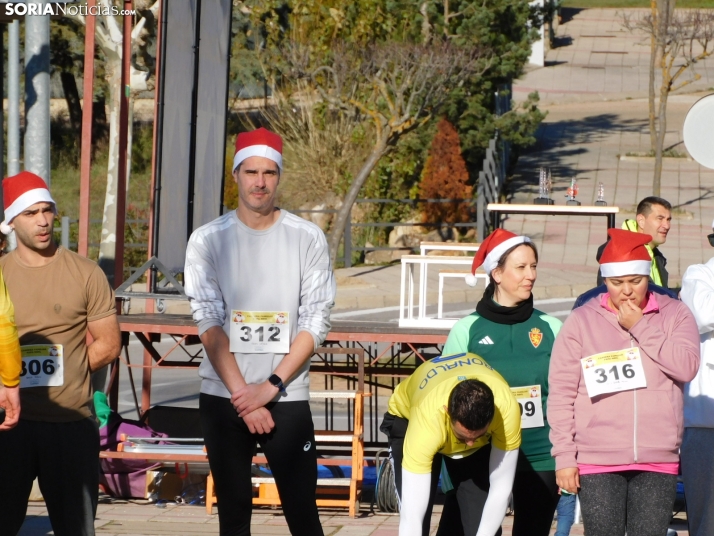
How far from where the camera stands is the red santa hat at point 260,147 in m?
4.78

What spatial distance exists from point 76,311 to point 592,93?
4235cm

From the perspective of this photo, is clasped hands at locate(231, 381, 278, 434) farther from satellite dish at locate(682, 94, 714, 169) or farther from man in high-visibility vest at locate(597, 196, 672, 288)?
satellite dish at locate(682, 94, 714, 169)

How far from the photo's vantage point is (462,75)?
960 inches

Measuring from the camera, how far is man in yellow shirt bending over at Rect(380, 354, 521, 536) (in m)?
4.43

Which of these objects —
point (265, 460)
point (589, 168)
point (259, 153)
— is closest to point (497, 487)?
point (259, 153)

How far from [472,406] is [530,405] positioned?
72 cm

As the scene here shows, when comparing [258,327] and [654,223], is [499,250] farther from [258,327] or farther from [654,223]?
[654,223]

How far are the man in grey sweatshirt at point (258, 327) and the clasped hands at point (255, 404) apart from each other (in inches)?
1.5

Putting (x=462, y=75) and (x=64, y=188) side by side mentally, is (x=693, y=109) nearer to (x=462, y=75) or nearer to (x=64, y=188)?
(x=462, y=75)

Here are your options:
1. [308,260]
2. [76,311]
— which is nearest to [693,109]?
[308,260]

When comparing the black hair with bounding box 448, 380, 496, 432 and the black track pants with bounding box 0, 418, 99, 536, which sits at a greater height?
the black hair with bounding box 448, 380, 496, 432

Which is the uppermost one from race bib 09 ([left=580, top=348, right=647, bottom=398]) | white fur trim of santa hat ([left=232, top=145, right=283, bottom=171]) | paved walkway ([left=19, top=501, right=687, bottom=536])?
white fur trim of santa hat ([left=232, top=145, right=283, bottom=171])

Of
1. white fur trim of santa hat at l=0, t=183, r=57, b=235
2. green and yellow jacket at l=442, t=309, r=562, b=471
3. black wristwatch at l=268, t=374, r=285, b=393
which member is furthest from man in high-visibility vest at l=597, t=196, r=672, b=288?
white fur trim of santa hat at l=0, t=183, r=57, b=235

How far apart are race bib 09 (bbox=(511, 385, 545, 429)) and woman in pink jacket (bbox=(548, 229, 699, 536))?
0.91 ft
